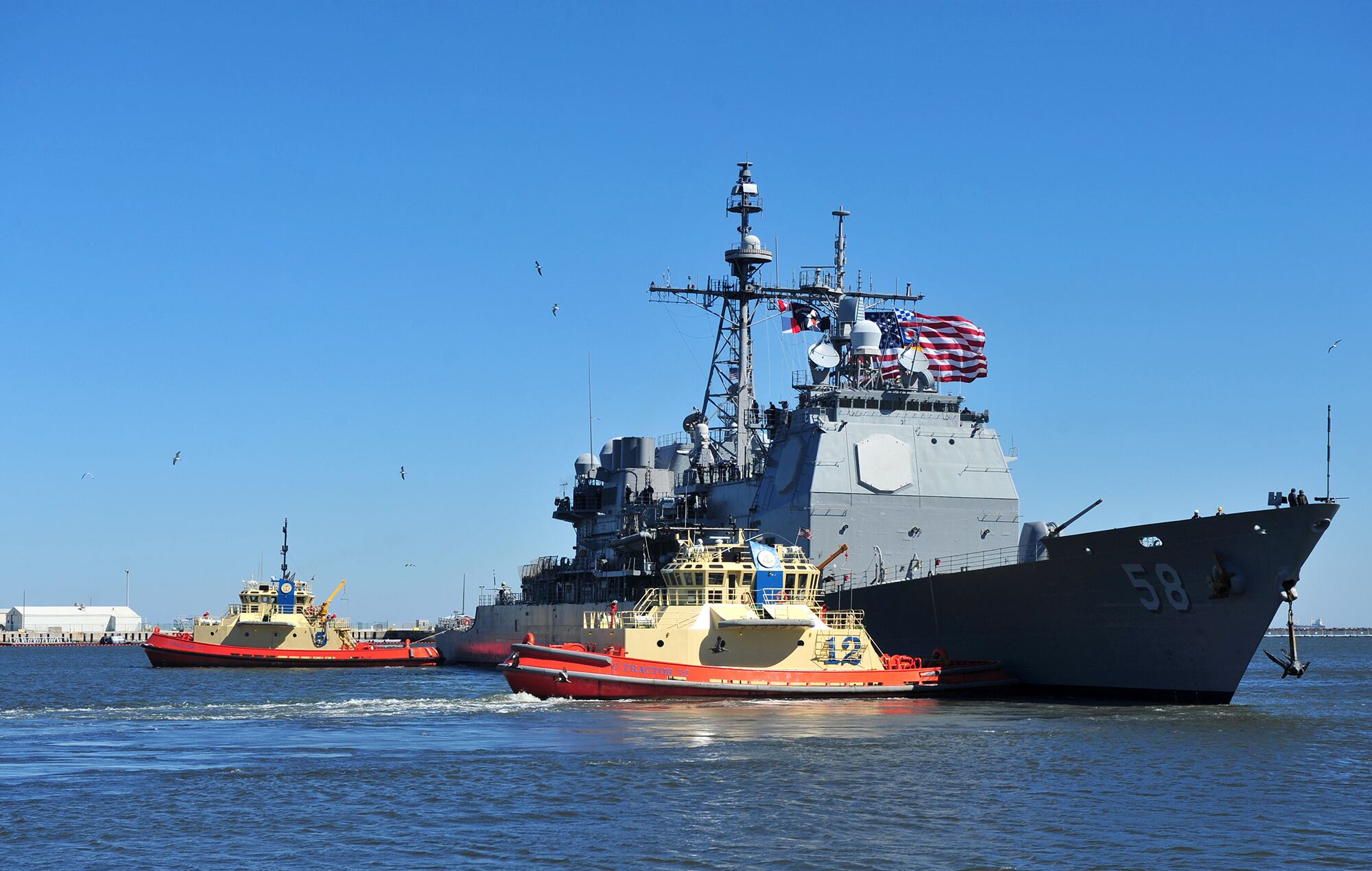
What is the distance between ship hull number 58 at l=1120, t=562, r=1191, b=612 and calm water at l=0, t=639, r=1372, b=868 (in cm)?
190

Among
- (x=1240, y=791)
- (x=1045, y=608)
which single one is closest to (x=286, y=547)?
(x=1045, y=608)

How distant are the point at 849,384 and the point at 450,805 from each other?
2242 centimetres

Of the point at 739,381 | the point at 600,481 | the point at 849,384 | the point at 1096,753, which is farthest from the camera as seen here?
the point at 600,481

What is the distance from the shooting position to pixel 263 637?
49531 millimetres

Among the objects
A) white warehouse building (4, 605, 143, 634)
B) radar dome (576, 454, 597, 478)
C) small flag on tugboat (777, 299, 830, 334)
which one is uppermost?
small flag on tugboat (777, 299, 830, 334)

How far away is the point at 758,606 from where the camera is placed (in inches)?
1122

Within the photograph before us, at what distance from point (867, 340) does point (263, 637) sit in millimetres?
25522

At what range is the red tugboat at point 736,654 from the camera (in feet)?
90.4

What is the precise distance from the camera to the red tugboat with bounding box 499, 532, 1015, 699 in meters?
27.6

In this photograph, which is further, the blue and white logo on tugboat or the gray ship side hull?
the blue and white logo on tugboat

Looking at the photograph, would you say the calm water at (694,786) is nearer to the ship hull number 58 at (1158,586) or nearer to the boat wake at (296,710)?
the boat wake at (296,710)

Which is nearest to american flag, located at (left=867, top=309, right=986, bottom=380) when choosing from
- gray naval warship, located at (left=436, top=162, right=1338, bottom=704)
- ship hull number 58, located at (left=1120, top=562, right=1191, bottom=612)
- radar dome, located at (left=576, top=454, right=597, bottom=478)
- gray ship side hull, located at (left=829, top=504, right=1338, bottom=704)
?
gray naval warship, located at (left=436, top=162, right=1338, bottom=704)

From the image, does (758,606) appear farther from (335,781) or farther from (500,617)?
(500,617)

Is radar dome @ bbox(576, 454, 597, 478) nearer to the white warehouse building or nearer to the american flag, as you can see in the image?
the american flag
